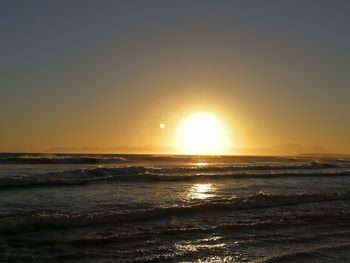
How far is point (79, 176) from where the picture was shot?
32125 millimetres

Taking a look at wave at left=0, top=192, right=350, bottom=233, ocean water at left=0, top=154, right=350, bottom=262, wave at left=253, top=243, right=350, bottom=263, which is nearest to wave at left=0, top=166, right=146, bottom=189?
ocean water at left=0, top=154, right=350, bottom=262

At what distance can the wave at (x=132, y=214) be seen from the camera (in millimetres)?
12209

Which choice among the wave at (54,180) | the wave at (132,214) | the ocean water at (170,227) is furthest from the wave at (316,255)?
the wave at (54,180)

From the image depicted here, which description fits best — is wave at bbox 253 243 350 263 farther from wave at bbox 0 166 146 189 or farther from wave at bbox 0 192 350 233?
wave at bbox 0 166 146 189

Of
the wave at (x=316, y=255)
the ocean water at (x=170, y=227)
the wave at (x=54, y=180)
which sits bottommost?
the wave at (x=316, y=255)

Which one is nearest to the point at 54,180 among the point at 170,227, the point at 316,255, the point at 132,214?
the point at 132,214

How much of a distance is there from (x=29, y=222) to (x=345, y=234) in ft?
31.0

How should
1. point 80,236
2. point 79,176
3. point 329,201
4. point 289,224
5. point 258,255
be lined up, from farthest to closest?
1. point 79,176
2. point 329,201
3. point 289,224
4. point 80,236
5. point 258,255

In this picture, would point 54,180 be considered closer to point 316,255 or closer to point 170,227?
point 170,227

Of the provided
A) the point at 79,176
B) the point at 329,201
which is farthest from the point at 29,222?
the point at 79,176

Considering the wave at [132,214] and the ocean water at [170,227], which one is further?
the wave at [132,214]

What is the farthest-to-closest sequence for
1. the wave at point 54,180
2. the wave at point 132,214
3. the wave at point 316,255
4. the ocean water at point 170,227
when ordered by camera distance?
1. the wave at point 54,180
2. the wave at point 132,214
3. the ocean water at point 170,227
4. the wave at point 316,255

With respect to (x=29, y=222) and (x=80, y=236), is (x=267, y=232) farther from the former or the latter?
(x=29, y=222)

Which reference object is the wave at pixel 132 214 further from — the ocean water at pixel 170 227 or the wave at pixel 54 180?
the wave at pixel 54 180
